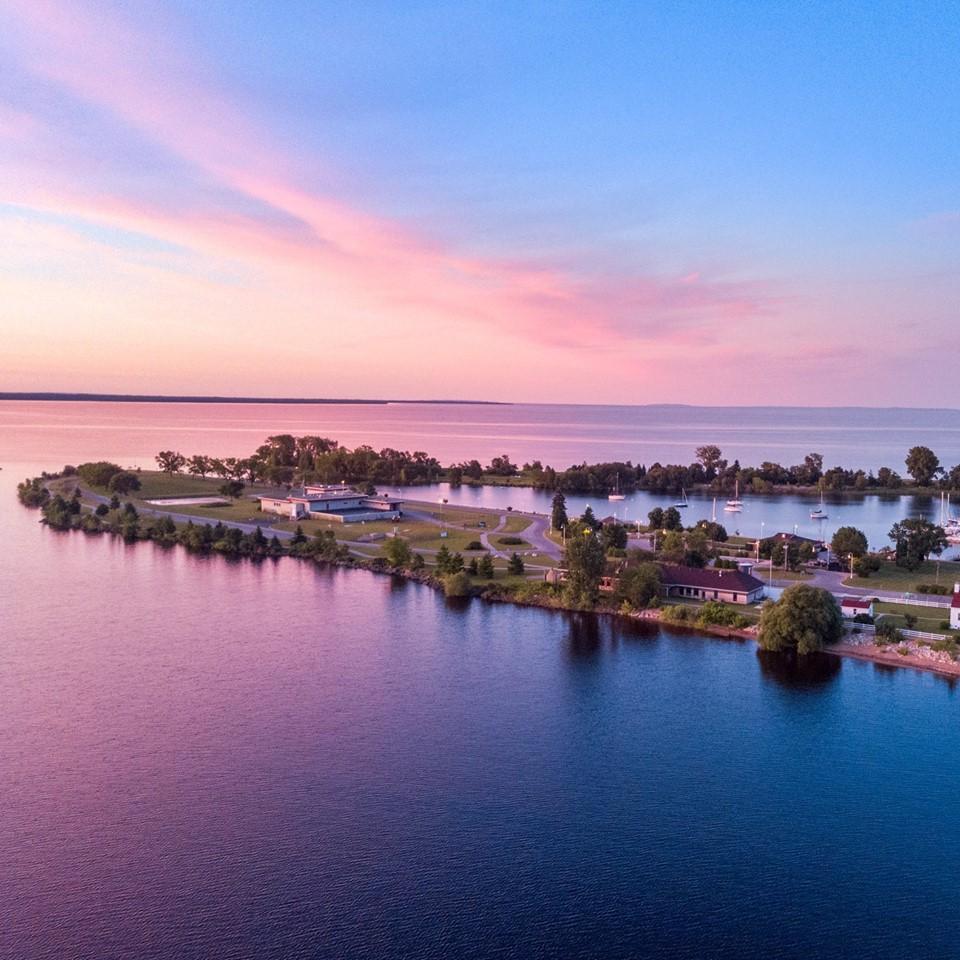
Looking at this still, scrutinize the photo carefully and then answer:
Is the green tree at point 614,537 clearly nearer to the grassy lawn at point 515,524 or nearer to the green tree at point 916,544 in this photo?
the grassy lawn at point 515,524

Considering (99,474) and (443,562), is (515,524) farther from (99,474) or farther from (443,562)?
(99,474)

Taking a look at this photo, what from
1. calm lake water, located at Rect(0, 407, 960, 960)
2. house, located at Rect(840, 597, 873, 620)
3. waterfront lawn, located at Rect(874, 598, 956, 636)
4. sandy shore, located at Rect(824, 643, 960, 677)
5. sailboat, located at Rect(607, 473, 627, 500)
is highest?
sailboat, located at Rect(607, 473, 627, 500)

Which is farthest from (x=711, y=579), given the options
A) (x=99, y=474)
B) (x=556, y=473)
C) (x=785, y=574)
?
(x=99, y=474)

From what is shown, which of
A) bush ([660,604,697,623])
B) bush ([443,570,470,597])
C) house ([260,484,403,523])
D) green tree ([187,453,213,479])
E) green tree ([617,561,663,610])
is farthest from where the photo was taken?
green tree ([187,453,213,479])

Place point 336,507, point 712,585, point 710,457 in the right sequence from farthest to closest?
1. point 710,457
2. point 336,507
3. point 712,585

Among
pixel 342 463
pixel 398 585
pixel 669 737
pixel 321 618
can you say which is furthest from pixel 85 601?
pixel 342 463

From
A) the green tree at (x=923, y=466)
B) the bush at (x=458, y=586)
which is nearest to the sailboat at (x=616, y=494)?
the green tree at (x=923, y=466)

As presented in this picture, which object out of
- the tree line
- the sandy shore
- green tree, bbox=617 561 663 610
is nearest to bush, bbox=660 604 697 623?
green tree, bbox=617 561 663 610

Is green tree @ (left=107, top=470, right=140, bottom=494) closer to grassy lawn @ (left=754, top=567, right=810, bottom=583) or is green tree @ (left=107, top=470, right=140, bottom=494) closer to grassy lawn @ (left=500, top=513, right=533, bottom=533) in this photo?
grassy lawn @ (left=500, top=513, right=533, bottom=533)

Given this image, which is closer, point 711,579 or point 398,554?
point 711,579
